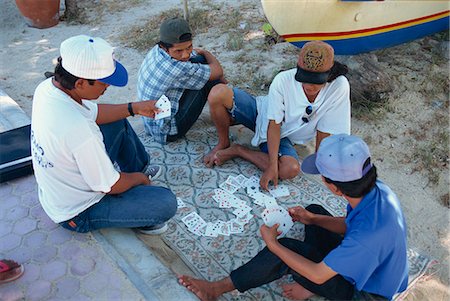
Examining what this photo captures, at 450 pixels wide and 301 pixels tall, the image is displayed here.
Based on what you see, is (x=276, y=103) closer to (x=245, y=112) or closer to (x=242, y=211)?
(x=245, y=112)

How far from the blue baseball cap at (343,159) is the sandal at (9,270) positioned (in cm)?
190

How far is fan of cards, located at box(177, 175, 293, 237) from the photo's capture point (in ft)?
10.1

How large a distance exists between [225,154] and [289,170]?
598mm

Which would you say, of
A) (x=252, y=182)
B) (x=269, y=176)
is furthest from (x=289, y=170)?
(x=252, y=182)

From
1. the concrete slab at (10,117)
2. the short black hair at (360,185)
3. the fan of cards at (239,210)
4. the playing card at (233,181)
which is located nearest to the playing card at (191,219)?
the fan of cards at (239,210)

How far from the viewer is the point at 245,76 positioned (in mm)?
5148

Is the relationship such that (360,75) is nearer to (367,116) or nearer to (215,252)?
(367,116)

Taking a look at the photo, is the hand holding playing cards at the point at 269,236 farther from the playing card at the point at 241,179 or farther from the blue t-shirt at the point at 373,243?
the playing card at the point at 241,179

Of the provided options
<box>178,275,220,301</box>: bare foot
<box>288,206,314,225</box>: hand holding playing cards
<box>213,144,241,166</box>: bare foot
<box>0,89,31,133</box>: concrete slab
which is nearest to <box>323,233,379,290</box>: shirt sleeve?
<box>288,206,314,225</box>: hand holding playing cards

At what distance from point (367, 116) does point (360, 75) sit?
47 cm

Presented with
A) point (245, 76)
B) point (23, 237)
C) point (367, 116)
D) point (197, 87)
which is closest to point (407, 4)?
point (367, 116)

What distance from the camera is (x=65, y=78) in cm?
227

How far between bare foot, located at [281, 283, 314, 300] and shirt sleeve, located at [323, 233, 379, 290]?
54 centimetres

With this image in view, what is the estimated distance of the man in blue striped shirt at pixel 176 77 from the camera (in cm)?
330
